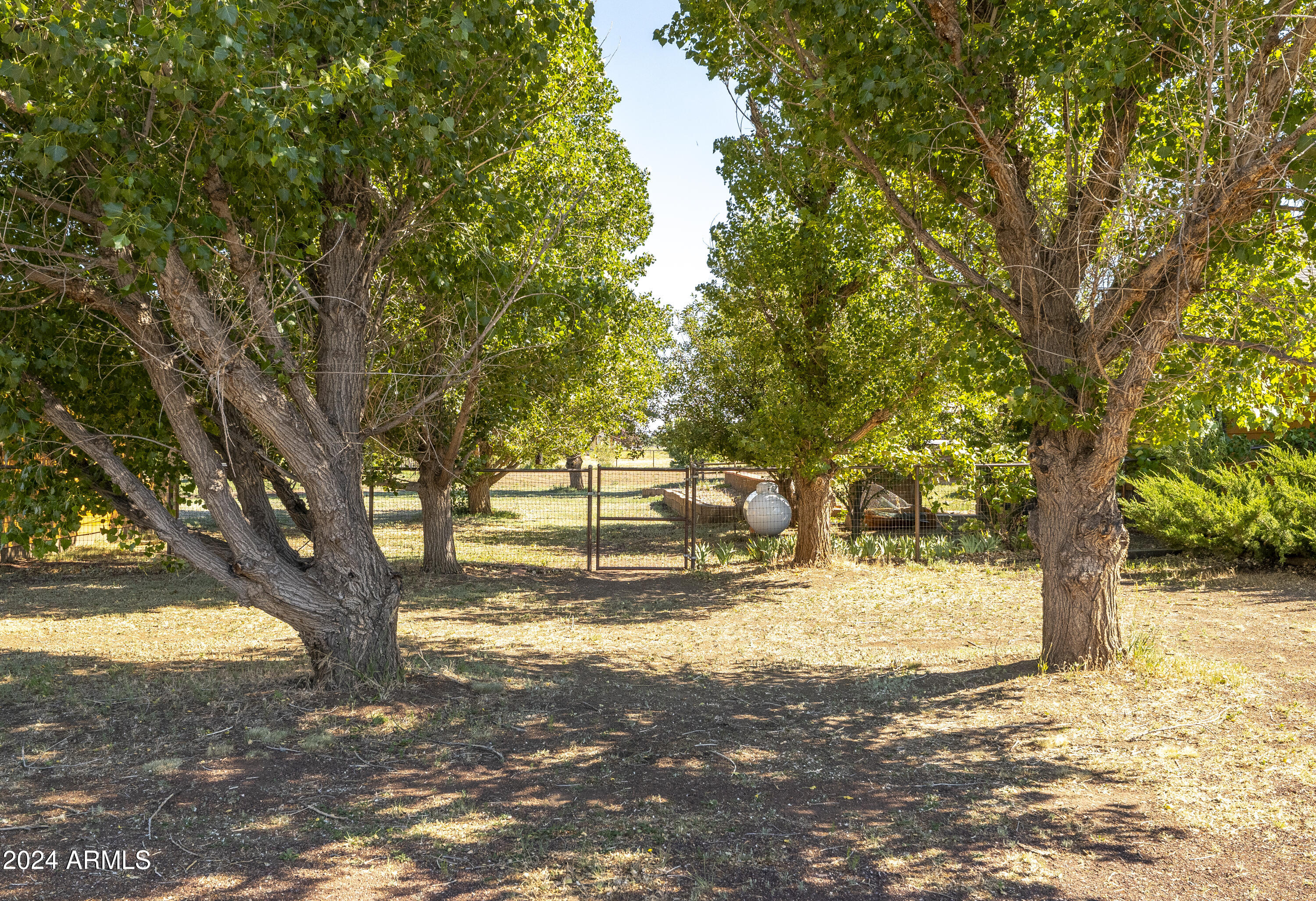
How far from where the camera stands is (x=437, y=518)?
43.8 ft

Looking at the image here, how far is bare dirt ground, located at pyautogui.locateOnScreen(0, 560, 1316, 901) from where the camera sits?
3697mm

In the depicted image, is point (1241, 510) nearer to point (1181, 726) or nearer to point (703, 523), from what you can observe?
point (1181, 726)

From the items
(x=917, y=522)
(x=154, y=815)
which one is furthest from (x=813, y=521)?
(x=154, y=815)

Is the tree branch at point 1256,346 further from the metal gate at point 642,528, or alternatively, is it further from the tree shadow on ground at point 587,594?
the metal gate at point 642,528

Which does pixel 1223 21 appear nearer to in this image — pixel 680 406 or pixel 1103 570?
pixel 1103 570

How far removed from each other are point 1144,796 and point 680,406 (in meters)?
12.7

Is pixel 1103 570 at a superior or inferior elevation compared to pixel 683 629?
superior

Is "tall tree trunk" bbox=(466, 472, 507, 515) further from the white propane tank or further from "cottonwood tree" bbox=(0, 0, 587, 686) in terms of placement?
"cottonwood tree" bbox=(0, 0, 587, 686)

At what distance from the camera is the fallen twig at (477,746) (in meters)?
5.28

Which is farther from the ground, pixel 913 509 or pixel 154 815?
pixel 913 509

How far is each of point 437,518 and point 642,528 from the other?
9080 mm

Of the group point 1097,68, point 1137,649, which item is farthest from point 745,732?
point 1097,68

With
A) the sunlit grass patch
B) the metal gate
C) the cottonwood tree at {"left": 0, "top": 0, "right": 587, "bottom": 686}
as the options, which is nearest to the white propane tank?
the metal gate

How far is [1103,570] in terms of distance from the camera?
21.6ft
